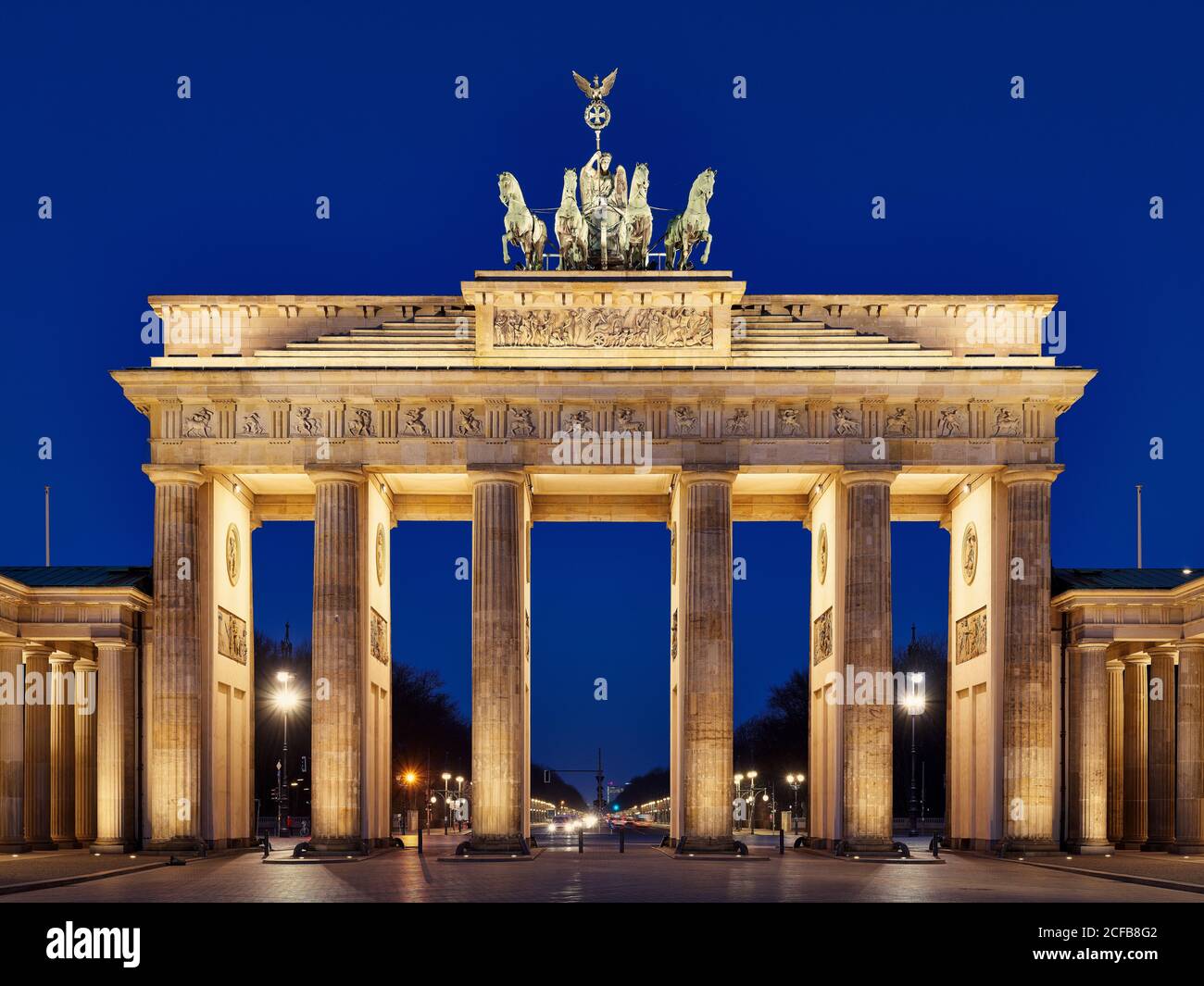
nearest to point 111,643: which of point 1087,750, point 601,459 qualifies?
point 601,459

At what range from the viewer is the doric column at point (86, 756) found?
51.3 meters

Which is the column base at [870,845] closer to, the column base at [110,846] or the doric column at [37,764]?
the column base at [110,846]

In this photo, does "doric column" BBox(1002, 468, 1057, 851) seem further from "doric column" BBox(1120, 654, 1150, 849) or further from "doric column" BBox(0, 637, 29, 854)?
"doric column" BBox(0, 637, 29, 854)

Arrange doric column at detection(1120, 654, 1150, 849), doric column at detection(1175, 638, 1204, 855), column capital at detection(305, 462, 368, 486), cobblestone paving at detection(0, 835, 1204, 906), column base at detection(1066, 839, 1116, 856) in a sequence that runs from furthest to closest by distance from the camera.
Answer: doric column at detection(1120, 654, 1150, 849) < doric column at detection(1175, 638, 1204, 855) < column capital at detection(305, 462, 368, 486) < column base at detection(1066, 839, 1116, 856) < cobblestone paving at detection(0, 835, 1204, 906)

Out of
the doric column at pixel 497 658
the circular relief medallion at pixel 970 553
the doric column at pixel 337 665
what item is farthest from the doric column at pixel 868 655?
the doric column at pixel 337 665

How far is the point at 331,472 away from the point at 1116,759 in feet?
93.4

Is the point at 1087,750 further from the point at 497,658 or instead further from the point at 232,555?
the point at 232,555

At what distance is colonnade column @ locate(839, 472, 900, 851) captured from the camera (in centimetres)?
4716

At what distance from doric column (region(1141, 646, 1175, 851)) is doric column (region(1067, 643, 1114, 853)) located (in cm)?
344

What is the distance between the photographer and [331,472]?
158 feet

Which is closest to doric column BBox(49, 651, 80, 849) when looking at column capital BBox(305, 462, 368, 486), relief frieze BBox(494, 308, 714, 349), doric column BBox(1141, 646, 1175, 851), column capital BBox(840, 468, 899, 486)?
column capital BBox(305, 462, 368, 486)

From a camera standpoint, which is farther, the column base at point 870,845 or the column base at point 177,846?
the column base at point 870,845

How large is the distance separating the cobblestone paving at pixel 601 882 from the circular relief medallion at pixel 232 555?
1002 cm

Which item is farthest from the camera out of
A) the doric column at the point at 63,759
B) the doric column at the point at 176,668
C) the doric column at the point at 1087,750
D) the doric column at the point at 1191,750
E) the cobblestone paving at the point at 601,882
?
the doric column at the point at 63,759
